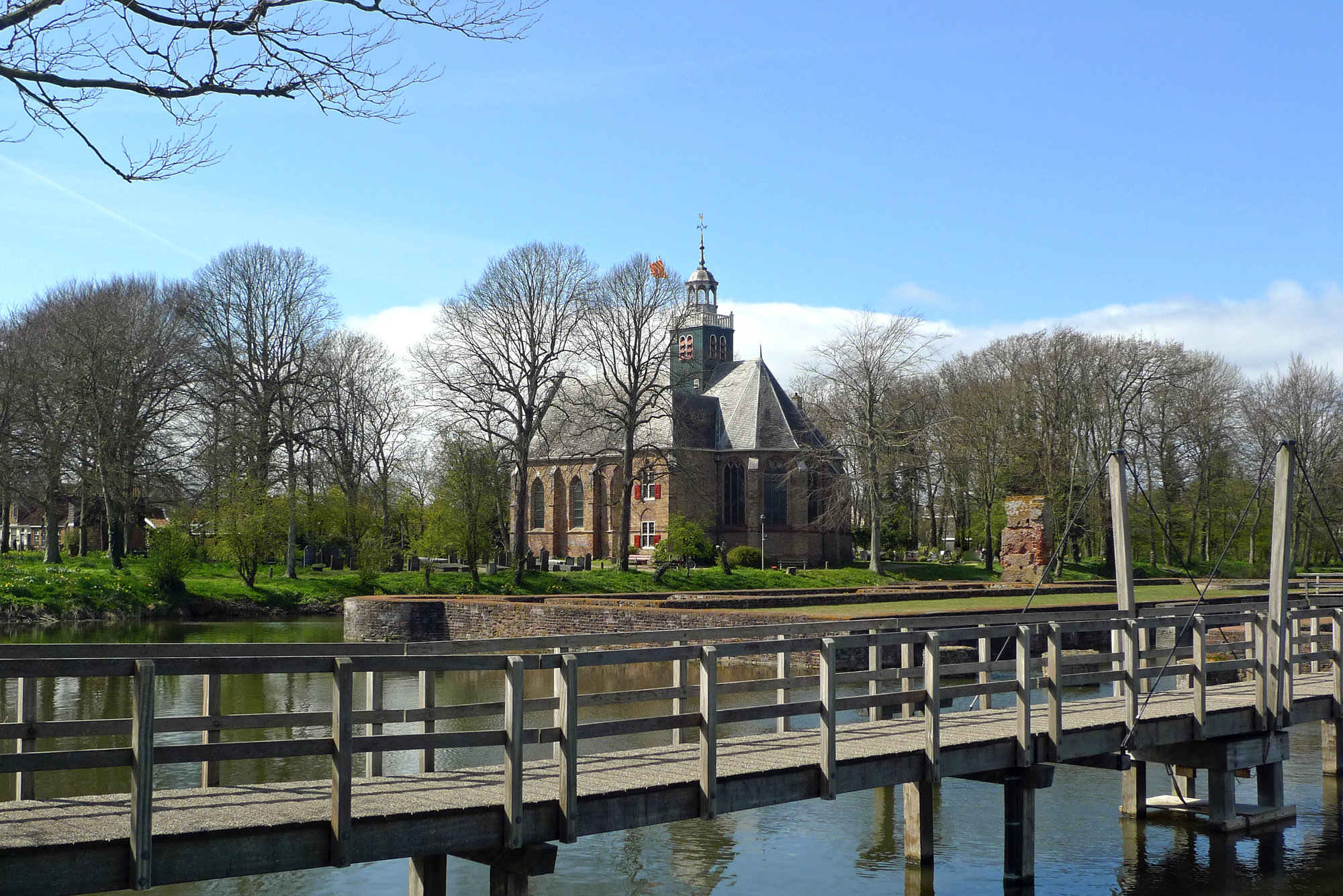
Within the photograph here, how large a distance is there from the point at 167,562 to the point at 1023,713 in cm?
3865

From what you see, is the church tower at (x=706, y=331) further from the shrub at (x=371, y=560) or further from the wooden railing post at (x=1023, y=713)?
the wooden railing post at (x=1023, y=713)

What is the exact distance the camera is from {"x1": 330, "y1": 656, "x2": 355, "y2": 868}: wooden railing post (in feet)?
22.1

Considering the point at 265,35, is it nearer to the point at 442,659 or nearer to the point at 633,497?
the point at 442,659

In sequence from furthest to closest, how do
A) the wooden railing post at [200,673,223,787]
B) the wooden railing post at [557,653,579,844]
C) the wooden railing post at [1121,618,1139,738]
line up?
1. the wooden railing post at [1121,618,1139,738]
2. the wooden railing post at [200,673,223,787]
3. the wooden railing post at [557,653,579,844]

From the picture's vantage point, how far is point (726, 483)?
65.1m

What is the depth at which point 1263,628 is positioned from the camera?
1307 centimetres

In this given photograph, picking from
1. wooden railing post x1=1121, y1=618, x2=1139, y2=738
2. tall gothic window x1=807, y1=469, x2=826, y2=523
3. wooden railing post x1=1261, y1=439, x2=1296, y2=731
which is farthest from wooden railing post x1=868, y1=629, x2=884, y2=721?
tall gothic window x1=807, y1=469, x2=826, y2=523

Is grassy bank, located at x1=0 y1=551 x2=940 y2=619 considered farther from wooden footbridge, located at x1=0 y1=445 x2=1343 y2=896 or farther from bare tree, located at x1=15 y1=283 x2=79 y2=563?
wooden footbridge, located at x1=0 y1=445 x2=1343 y2=896

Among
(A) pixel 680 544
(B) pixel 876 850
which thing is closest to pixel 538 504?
(A) pixel 680 544

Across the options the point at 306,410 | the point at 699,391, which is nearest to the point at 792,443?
the point at 699,391

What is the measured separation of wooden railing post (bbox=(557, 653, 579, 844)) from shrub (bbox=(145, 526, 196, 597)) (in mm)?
38708

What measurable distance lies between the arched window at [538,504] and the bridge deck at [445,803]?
195ft

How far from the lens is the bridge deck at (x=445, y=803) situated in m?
6.30

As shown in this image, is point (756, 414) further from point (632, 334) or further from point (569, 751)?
point (569, 751)
